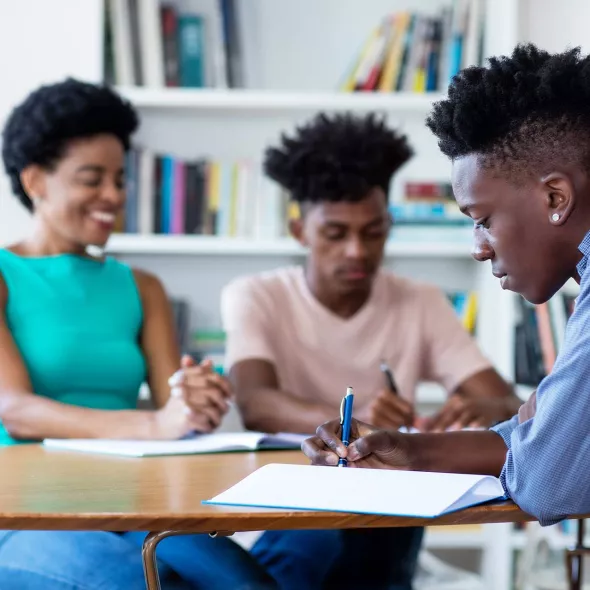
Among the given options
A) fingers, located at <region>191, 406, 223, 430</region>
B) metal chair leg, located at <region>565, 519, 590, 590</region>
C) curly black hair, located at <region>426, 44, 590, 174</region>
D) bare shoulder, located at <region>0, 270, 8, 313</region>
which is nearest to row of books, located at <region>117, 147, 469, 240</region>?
bare shoulder, located at <region>0, 270, 8, 313</region>

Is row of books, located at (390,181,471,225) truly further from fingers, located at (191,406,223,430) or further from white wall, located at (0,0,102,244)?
fingers, located at (191,406,223,430)

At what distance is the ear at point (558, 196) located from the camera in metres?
1.08

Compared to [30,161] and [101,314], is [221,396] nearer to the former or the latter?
[101,314]

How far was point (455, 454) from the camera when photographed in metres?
1.15

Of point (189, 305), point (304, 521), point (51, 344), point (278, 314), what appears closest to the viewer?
point (304, 521)

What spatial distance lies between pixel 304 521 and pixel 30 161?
4.48ft

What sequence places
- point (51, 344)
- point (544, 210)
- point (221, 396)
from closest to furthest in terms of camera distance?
1. point (544, 210)
2. point (221, 396)
3. point (51, 344)

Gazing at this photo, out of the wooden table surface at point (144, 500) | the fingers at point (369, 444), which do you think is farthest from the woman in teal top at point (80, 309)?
the fingers at point (369, 444)

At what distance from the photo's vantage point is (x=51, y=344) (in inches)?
72.8

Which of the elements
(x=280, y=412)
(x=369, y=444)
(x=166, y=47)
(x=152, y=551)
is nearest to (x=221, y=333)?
(x=166, y=47)

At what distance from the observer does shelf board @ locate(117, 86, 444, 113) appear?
2832 mm

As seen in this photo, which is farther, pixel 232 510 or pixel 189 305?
pixel 189 305

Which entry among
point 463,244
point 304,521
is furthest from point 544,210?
point 463,244

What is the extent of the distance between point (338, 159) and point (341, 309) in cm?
35
